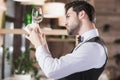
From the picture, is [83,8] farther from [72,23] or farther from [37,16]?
[37,16]

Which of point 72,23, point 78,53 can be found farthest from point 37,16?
point 78,53

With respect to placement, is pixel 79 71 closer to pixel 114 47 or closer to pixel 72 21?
pixel 72 21

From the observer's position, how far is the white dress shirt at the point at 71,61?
1.43 meters

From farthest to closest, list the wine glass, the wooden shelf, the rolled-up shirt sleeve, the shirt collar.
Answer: the wooden shelf
the wine glass
the shirt collar
the rolled-up shirt sleeve

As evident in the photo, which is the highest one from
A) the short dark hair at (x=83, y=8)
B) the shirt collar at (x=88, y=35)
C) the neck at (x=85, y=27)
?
the short dark hair at (x=83, y=8)

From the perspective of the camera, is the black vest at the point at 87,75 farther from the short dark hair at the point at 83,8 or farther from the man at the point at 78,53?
the short dark hair at the point at 83,8

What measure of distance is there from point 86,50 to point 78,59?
0.06 metres

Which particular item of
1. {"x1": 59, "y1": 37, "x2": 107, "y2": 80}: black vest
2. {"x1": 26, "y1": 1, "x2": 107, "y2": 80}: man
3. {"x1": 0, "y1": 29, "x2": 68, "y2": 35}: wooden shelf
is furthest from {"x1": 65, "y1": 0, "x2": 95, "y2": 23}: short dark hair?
{"x1": 0, "y1": 29, "x2": 68, "y2": 35}: wooden shelf

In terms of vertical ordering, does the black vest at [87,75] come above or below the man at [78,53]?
below

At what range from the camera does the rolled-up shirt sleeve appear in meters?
1.43

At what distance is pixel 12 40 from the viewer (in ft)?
14.3

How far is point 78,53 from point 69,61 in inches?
2.3

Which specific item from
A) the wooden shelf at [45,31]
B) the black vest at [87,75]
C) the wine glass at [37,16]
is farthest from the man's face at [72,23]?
the wooden shelf at [45,31]

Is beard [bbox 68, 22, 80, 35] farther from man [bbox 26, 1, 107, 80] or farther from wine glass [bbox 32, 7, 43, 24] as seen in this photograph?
wine glass [bbox 32, 7, 43, 24]
